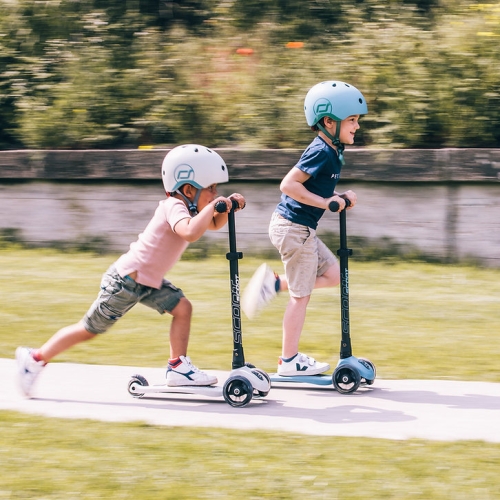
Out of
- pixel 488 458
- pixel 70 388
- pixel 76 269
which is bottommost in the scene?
pixel 76 269

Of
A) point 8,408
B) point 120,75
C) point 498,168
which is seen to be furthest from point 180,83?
point 8,408

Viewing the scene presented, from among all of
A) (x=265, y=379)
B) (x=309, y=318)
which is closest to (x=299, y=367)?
(x=265, y=379)

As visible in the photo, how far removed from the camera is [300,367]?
19.0 feet

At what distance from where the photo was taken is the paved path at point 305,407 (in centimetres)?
486

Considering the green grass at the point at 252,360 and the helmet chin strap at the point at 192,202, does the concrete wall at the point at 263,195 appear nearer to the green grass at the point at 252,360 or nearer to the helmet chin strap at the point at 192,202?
the green grass at the point at 252,360

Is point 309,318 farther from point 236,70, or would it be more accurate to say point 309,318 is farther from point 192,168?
point 236,70

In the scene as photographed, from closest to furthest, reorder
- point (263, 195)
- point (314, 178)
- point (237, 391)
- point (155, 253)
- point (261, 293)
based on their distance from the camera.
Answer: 1. point (237, 391)
2. point (155, 253)
3. point (314, 178)
4. point (261, 293)
5. point (263, 195)

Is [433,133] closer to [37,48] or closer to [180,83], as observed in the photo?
[180,83]

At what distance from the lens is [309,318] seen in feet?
25.7

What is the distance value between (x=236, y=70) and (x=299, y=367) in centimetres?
621

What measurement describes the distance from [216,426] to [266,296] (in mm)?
1477

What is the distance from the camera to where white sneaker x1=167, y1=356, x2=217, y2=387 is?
5.53m

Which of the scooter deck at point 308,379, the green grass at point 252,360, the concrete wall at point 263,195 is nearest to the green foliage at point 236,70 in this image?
the concrete wall at point 263,195

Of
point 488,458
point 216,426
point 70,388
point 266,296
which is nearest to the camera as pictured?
point 488,458
